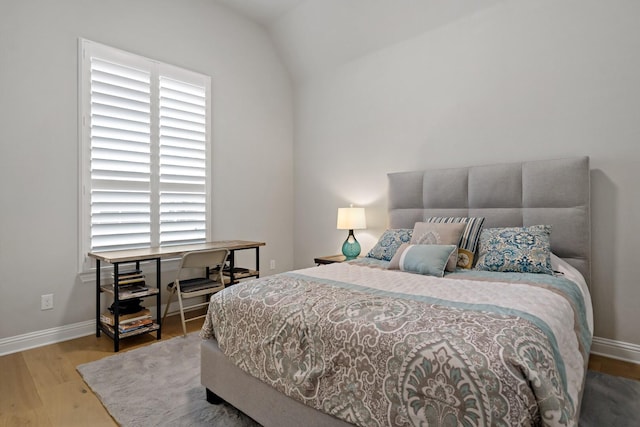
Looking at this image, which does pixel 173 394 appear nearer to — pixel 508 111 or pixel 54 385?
pixel 54 385

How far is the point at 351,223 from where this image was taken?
371 cm

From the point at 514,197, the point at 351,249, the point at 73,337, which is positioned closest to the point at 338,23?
the point at 351,249

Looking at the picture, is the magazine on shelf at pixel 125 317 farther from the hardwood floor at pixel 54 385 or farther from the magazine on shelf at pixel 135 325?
the hardwood floor at pixel 54 385

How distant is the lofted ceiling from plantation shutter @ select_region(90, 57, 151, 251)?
151 centimetres

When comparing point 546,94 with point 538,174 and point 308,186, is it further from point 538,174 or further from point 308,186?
point 308,186

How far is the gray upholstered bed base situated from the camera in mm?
1443

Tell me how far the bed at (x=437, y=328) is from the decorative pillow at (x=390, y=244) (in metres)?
0.05

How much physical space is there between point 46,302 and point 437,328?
305 cm

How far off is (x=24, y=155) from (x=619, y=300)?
449 centimetres

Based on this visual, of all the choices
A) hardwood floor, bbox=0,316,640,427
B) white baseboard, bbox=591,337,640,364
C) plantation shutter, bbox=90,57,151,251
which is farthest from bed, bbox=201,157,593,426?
plantation shutter, bbox=90,57,151,251

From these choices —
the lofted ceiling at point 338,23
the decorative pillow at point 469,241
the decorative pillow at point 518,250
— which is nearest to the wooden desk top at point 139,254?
the decorative pillow at point 469,241

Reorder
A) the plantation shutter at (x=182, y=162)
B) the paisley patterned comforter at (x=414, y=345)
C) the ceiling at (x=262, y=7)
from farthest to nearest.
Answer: the ceiling at (x=262, y=7) → the plantation shutter at (x=182, y=162) → the paisley patterned comforter at (x=414, y=345)

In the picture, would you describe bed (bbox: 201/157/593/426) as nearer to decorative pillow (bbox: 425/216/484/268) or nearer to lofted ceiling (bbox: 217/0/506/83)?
decorative pillow (bbox: 425/216/484/268)

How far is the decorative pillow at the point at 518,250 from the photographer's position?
2320mm
